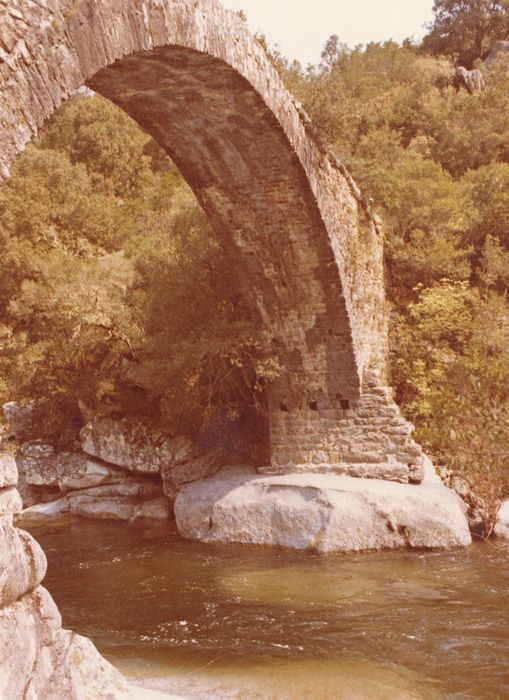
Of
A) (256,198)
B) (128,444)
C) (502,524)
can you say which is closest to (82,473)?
(128,444)

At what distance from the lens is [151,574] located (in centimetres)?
926

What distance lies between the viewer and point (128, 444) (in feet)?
42.5

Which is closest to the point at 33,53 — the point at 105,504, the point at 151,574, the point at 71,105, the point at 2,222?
the point at 151,574

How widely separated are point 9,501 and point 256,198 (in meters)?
6.55

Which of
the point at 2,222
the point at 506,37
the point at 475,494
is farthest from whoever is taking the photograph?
the point at 506,37

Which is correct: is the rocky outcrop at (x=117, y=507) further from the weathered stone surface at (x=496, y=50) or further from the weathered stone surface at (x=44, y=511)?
the weathered stone surface at (x=496, y=50)

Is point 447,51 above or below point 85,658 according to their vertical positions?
above

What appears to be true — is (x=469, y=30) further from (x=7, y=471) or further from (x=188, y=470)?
(x=7, y=471)

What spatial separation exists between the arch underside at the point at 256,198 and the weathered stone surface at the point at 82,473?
145 inches

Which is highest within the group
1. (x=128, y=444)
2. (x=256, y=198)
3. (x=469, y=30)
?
(x=469, y=30)

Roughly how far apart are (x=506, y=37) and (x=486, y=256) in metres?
28.5

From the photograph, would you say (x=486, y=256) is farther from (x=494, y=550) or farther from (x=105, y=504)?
(x=105, y=504)

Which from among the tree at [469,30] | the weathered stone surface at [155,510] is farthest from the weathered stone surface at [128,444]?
the tree at [469,30]

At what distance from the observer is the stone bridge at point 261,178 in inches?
184
